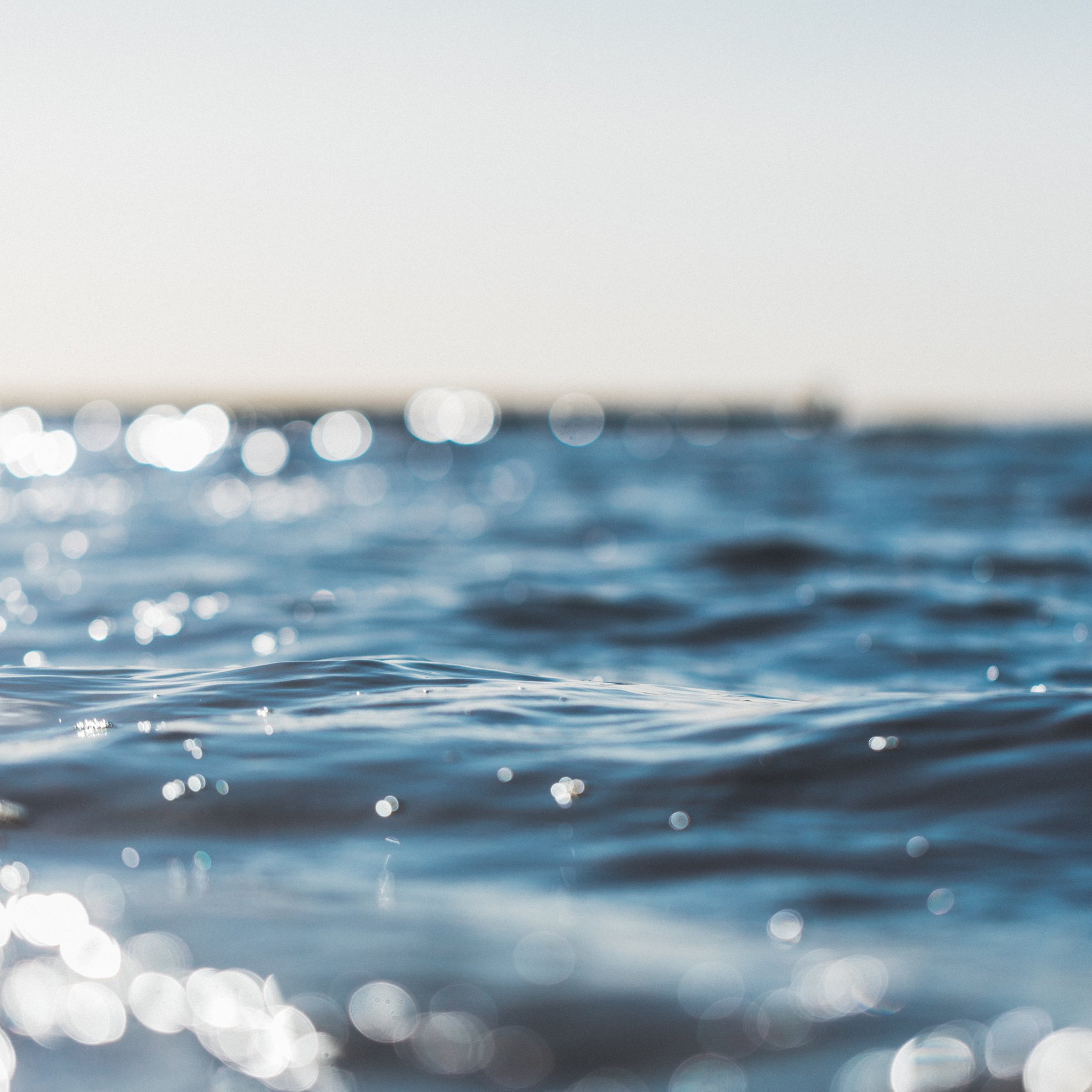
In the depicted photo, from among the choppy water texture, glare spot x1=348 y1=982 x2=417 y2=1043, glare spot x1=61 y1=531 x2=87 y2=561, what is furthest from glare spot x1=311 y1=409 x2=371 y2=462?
glare spot x1=348 y1=982 x2=417 y2=1043

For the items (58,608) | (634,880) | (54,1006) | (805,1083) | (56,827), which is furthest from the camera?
(58,608)

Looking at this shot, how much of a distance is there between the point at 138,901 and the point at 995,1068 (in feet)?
6.70

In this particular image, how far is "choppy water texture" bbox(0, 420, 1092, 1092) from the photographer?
8.18 feet

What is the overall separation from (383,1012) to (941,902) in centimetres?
152

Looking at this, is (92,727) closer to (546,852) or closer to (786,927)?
(546,852)

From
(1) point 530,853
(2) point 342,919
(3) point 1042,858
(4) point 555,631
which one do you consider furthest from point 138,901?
(4) point 555,631

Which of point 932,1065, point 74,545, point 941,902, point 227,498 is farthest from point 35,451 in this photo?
point 932,1065

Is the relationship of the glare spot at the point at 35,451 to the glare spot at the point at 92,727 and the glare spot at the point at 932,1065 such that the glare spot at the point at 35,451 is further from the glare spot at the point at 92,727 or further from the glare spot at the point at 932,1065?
the glare spot at the point at 932,1065

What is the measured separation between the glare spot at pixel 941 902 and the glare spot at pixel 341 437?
187ft

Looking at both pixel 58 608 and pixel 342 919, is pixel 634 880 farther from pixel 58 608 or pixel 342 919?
pixel 58 608

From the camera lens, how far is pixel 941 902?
3266 millimetres

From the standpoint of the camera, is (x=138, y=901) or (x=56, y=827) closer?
(x=138, y=901)

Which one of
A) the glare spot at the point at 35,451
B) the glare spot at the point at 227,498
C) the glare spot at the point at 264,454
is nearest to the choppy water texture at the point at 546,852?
the glare spot at the point at 227,498

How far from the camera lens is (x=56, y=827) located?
149 inches
